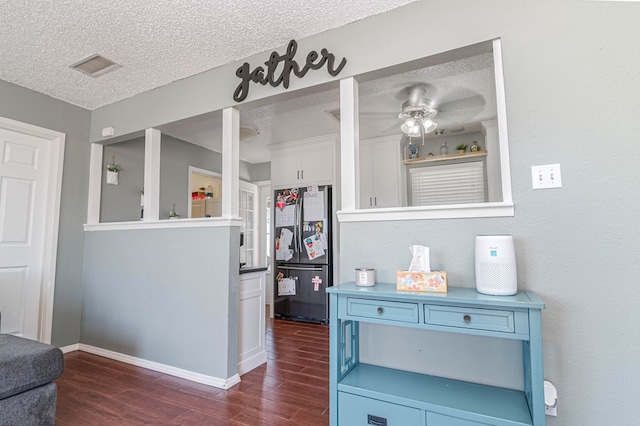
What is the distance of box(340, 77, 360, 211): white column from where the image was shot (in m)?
2.00

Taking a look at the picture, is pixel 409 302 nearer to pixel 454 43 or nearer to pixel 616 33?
pixel 454 43

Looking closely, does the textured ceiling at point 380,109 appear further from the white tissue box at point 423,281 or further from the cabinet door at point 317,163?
the white tissue box at point 423,281

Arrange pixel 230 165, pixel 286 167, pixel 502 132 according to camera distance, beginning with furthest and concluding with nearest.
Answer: pixel 286 167, pixel 230 165, pixel 502 132

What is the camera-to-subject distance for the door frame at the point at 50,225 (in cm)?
298

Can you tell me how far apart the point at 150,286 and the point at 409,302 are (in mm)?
2299

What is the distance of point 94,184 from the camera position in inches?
133

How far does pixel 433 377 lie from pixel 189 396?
1633mm

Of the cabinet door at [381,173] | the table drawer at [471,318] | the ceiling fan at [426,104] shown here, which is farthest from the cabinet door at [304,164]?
the table drawer at [471,318]

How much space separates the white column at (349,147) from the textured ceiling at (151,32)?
1.53ft

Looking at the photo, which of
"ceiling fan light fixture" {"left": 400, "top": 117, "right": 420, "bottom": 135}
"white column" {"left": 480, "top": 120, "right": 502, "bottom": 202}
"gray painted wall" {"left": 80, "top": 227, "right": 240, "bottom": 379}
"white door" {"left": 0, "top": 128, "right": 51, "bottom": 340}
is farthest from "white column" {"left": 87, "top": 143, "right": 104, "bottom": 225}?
"white column" {"left": 480, "top": 120, "right": 502, "bottom": 202}

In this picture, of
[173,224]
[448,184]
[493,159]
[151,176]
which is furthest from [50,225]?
[493,159]

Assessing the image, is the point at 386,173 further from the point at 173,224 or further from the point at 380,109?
the point at 173,224

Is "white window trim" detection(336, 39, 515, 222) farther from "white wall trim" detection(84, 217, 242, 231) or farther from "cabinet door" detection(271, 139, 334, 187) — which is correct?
"cabinet door" detection(271, 139, 334, 187)

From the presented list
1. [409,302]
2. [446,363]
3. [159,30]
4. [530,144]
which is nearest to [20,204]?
[159,30]
